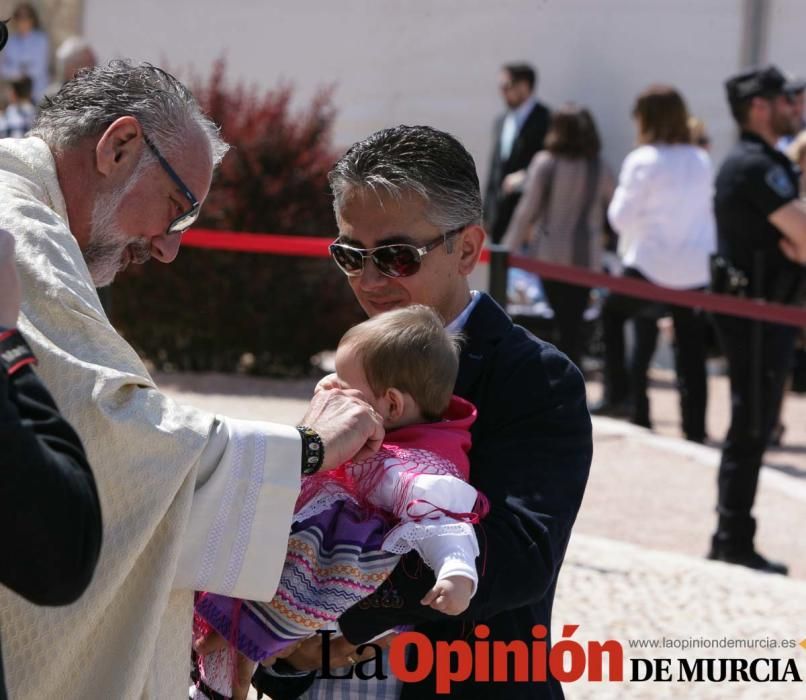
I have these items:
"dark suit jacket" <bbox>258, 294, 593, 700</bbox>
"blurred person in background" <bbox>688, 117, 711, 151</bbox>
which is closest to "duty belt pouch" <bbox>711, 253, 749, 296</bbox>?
"blurred person in background" <bbox>688, 117, 711, 151</bbox>

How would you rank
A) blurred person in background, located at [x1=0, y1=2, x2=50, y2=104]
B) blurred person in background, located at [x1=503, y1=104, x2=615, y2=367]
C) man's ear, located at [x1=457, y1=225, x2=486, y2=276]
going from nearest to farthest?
man's ear, located at [x1=457, y1=225, x2=486, y2=276], blurred person in background, located at [x1=503, y1=104, x2=615, y2=367], blurred person in background, located at [x1=0, y1=2, x2=50, y2=104]

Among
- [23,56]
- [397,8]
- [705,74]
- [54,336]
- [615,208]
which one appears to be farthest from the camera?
[23,56]

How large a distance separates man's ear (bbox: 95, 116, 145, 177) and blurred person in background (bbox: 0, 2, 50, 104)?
13273 mm

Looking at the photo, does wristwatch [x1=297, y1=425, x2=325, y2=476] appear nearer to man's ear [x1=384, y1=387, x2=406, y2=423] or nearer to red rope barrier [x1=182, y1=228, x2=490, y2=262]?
man's ear [x1=384, y1=387, x2=406, y2=423]

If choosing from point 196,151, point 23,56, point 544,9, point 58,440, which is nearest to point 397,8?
point 544,9

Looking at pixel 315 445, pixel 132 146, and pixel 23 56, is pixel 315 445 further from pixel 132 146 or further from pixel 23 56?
pixel 23 56

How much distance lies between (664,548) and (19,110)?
7197 mm

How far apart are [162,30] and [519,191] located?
14.9 feet

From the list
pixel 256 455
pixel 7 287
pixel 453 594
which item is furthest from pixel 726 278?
pixel 7 287

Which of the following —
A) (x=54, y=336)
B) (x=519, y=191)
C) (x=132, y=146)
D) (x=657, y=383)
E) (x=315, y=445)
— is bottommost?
(x=657, y=383)

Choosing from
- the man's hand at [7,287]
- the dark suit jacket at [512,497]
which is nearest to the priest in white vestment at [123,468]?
the dark suit jacket at [512,497]

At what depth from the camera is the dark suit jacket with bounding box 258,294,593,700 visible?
2367 millimetres

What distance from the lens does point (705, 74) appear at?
12.9 m

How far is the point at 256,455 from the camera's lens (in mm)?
2219
